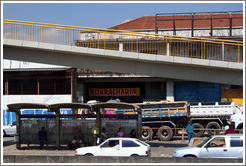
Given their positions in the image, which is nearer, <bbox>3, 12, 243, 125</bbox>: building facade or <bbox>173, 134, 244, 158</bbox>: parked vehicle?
<bbox>173, 134, 244, 158</bbox>: parked vehicle

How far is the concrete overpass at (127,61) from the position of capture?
22.9m

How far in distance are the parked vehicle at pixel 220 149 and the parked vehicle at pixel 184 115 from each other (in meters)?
11.4

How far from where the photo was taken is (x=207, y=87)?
3769 cm

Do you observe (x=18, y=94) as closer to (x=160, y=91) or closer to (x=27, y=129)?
(x=160, y=91)

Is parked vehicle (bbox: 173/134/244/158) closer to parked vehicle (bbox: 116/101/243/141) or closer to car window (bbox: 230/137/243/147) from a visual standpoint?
car window (bbox: 230/137/243/147)

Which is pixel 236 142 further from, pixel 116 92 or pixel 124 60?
pixel 116 92

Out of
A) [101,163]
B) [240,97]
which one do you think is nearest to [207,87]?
[240,97]

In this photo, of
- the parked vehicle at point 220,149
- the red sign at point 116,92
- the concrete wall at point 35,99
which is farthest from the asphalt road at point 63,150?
the concrete wall at point 35,99

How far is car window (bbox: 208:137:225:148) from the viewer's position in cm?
1546

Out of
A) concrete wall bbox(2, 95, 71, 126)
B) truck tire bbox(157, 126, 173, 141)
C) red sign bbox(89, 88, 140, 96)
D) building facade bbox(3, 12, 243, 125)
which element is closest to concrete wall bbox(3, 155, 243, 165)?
truck tire bbox(157, 126, 173, 141)

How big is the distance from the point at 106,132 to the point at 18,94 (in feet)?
64.5

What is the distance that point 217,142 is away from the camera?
15.5 m

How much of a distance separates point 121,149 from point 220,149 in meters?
4.16

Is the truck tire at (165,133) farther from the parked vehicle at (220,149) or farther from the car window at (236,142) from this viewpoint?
the car window at (236,142)
